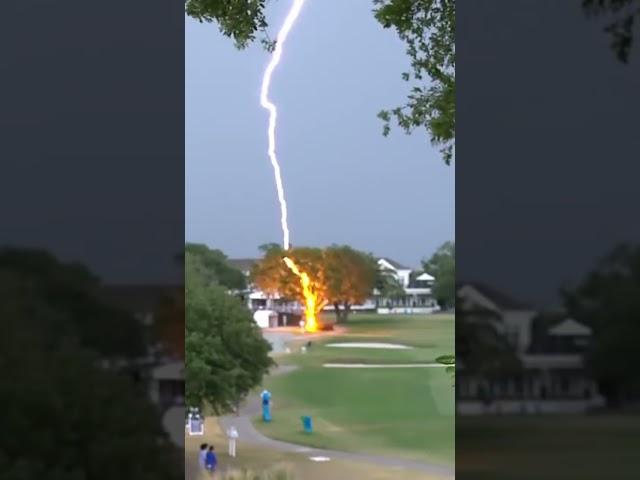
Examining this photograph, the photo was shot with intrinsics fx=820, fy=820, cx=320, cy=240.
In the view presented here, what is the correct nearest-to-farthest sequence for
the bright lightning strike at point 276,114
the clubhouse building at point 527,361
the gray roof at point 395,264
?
the clubhouse building at point 527,361
the bright lightning strike at point 276,114
the gray roof at point 395,264

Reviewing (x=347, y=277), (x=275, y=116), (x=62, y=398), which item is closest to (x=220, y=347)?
(x=347, y=277)

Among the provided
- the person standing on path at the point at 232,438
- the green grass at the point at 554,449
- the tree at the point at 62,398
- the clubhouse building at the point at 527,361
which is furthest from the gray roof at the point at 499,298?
the person standing on path at the point at 232,438

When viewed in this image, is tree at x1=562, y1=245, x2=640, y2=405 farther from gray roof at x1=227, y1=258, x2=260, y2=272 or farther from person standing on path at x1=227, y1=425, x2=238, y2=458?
person standing on path at x1=227, y1=425, x2=238, y2=458

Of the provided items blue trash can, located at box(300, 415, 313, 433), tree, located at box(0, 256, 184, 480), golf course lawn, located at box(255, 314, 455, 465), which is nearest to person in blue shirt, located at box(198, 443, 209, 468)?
golf course lawn, located at box(255, 314, 455, 465)

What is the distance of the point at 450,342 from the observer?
4.33 meters

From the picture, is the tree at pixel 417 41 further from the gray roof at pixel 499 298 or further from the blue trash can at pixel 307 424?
the gray roof at pixel 499 298

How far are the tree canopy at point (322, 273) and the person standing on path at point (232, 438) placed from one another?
76cm

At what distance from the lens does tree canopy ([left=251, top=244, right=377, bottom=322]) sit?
4215mm

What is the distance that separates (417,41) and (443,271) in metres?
1.19

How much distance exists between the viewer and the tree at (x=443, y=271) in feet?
14.1

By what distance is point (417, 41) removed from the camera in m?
4.01

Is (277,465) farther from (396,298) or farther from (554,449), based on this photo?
(554,449)

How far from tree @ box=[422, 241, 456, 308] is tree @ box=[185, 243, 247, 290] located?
1.01m

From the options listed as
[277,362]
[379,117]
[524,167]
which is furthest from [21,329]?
[379,117]
